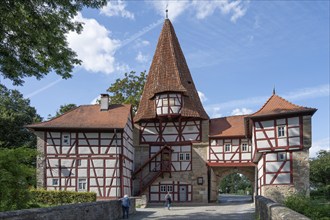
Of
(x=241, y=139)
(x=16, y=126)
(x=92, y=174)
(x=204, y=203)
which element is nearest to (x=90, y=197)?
(x=92, y=174)

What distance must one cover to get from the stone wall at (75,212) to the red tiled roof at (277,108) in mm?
11632

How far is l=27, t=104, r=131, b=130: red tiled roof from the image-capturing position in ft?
91.2

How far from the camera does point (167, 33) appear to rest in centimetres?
3688

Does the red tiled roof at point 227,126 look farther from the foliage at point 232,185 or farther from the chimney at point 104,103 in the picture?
the foliage at point 232,185

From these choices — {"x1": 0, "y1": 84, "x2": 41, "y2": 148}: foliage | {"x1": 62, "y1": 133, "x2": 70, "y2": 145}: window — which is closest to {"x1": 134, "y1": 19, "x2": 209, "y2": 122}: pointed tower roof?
{"x1": 62, "y1": 133, "x2": 70, "y2": 145}: window

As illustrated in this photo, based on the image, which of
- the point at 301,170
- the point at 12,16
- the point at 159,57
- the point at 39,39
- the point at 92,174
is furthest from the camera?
the point at 159,57

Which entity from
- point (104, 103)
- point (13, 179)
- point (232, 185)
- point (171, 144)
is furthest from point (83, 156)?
point (232, 185)

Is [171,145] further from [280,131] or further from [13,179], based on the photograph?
[13,179]

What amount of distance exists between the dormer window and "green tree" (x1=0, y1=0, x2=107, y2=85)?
60.5 ft

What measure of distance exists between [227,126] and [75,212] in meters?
21.6

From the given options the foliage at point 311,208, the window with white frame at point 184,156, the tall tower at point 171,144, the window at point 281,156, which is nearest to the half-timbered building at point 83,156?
the tall tower at point 171,144

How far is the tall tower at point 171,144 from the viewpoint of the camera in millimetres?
31359

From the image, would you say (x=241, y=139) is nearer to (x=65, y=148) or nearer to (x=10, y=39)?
(x=65, y=148)

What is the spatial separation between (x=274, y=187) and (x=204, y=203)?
7.11 m
